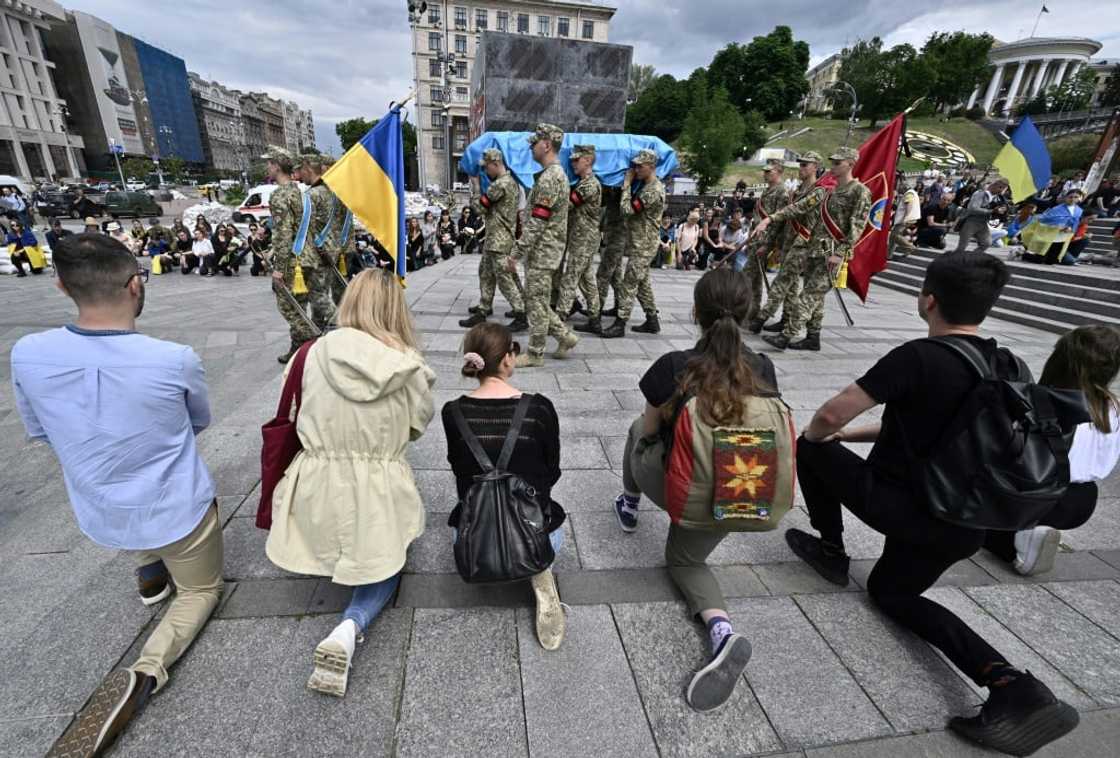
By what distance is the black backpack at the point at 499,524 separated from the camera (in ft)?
6.44

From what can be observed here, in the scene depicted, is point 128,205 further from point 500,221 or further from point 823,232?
point 823,232

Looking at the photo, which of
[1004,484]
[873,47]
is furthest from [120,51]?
[873,47]

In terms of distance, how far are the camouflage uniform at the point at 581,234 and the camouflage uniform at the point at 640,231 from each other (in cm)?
40

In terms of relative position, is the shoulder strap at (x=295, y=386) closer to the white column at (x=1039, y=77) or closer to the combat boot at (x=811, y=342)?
the combat boot at (x=811, y=342)

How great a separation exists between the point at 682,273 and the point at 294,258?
10.6m

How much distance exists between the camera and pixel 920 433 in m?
1.97

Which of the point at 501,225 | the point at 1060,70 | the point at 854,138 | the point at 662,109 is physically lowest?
the point at 501,225

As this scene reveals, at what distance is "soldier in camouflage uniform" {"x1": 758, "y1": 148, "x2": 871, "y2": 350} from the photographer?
582cm

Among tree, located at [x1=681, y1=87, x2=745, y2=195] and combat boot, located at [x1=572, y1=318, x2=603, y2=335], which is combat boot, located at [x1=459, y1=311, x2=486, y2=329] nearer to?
combat boot, located at [x1=572, y1=318, x2=603, y2=335]

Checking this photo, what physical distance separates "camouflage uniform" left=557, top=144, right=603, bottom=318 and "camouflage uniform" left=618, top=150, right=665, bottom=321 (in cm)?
40

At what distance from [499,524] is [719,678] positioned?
3.28 ft

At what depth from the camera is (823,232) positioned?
599cm

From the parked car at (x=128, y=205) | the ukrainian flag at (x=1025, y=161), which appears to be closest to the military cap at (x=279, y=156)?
the ukrainian flag at (x=1025, y=161)

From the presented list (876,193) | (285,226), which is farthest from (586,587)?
(876,193)
